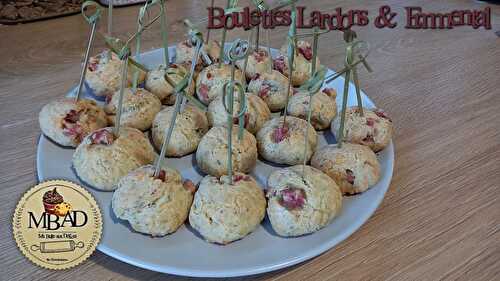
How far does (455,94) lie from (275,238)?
0.85 m

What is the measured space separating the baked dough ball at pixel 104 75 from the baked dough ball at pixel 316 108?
420mm

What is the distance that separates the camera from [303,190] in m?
0.86

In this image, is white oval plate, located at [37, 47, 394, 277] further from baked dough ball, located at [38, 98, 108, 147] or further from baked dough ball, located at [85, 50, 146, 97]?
baked dough ball, located at [85, 50, 146, 97]

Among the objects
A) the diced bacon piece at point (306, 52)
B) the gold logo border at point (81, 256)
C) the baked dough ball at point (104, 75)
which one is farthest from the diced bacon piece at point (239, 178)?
the diced bacon piece at point (306, 52)

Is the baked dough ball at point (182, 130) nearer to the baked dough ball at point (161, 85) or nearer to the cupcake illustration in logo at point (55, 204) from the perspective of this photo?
the baked dough ball at point (161, 85)

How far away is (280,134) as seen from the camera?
1036 millimetres

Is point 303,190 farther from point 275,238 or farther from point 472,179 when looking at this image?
point 472,179

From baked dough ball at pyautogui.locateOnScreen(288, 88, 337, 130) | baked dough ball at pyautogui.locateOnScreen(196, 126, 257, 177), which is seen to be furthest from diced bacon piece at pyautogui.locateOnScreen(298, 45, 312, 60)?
baked dough ball at pyautogui.locateOnScreen(196, 126, 257, 177)

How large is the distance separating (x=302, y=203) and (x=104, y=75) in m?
0.67

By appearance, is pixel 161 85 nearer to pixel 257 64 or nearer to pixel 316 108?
pixel 257 64

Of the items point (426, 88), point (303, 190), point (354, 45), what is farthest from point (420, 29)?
point (303, 190)

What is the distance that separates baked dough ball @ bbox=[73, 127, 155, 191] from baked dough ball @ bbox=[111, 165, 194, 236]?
0.22ft

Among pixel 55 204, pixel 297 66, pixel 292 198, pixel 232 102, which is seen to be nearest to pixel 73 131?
pixel 55 204

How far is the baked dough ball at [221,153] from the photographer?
975mm
